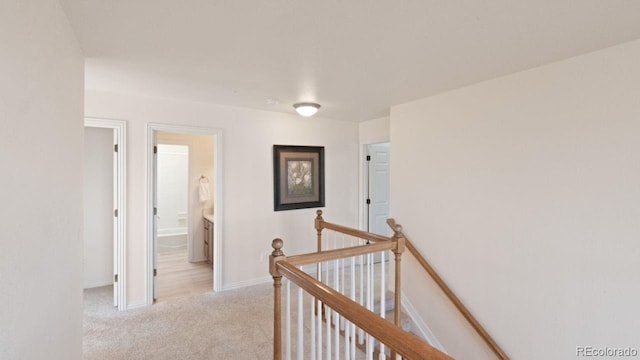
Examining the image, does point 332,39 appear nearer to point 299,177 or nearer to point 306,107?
point 306,107

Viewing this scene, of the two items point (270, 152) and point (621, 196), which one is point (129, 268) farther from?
point (621, 196)

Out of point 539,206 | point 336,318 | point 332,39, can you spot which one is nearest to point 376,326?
point 336,318

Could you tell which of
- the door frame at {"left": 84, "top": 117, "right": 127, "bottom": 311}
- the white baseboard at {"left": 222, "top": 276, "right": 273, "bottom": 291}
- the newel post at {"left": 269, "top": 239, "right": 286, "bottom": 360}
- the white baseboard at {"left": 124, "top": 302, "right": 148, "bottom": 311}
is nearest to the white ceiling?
the door frame at {"left": 84, "top": 117, "right": 127, "bottom": 311}

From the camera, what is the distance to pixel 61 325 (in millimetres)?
1566

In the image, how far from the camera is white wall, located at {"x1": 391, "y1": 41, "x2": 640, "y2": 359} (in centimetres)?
194

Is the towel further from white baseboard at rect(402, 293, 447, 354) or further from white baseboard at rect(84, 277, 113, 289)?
white baseboard at rect(402, 293, 447, 354)

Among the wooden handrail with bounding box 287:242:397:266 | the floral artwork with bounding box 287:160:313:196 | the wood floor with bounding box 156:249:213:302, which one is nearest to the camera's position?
the wooden handrail with bounding box 287:242:397:266

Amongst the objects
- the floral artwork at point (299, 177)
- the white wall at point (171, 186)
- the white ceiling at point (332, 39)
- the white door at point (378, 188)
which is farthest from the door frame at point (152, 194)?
the white wall at point (171, 186)

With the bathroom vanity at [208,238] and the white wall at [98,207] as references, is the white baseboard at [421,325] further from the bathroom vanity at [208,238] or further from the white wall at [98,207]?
the white wall at [98,207]

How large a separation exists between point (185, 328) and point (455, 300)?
2.55 m

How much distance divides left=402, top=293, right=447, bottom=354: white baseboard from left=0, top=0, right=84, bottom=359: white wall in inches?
116

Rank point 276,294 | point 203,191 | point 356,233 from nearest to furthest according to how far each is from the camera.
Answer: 1. point 276,294
2. point 356,233
3. point 203,191

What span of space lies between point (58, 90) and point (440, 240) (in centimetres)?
312

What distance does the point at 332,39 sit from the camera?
1905 millimetres
